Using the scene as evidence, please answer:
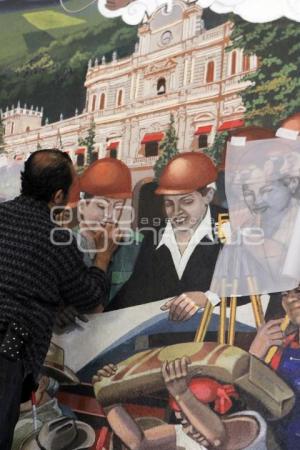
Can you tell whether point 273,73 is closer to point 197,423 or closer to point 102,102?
point 102,102

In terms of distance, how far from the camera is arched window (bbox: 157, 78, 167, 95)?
182cm

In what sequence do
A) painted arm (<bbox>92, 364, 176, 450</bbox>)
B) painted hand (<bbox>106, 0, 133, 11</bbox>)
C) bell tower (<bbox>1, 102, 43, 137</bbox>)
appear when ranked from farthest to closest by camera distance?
bell tower (<bbox>1, 102, 43, 137</bbox>), painted hand (<bbox>106, 0, 133, 11</bbox>), painted arm (<bbox>92, 364, 176, 450</bbox>)

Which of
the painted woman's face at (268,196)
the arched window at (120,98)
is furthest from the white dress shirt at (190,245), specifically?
the arched window at (120,98)

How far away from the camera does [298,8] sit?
5.40ft

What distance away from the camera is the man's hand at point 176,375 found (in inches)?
61.2

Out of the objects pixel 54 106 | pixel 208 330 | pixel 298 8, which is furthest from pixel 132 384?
pixel 298 8

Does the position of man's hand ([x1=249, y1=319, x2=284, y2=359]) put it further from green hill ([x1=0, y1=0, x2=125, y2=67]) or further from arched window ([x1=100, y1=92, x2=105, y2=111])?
green hill ([x1=0, y1=0, x2=125, y2=67])

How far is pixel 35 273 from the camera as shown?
144 cm

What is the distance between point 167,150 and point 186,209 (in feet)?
0.67

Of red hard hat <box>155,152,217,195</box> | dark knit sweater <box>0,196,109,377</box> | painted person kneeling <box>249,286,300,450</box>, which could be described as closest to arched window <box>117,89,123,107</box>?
red hard hat <box>155,152,217,195</box>

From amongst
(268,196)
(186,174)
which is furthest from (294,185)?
(186,174)

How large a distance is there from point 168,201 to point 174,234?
11 centimetres

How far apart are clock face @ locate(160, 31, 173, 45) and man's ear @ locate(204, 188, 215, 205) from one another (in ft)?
1.78

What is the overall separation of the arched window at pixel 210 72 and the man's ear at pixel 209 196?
0.36 m
